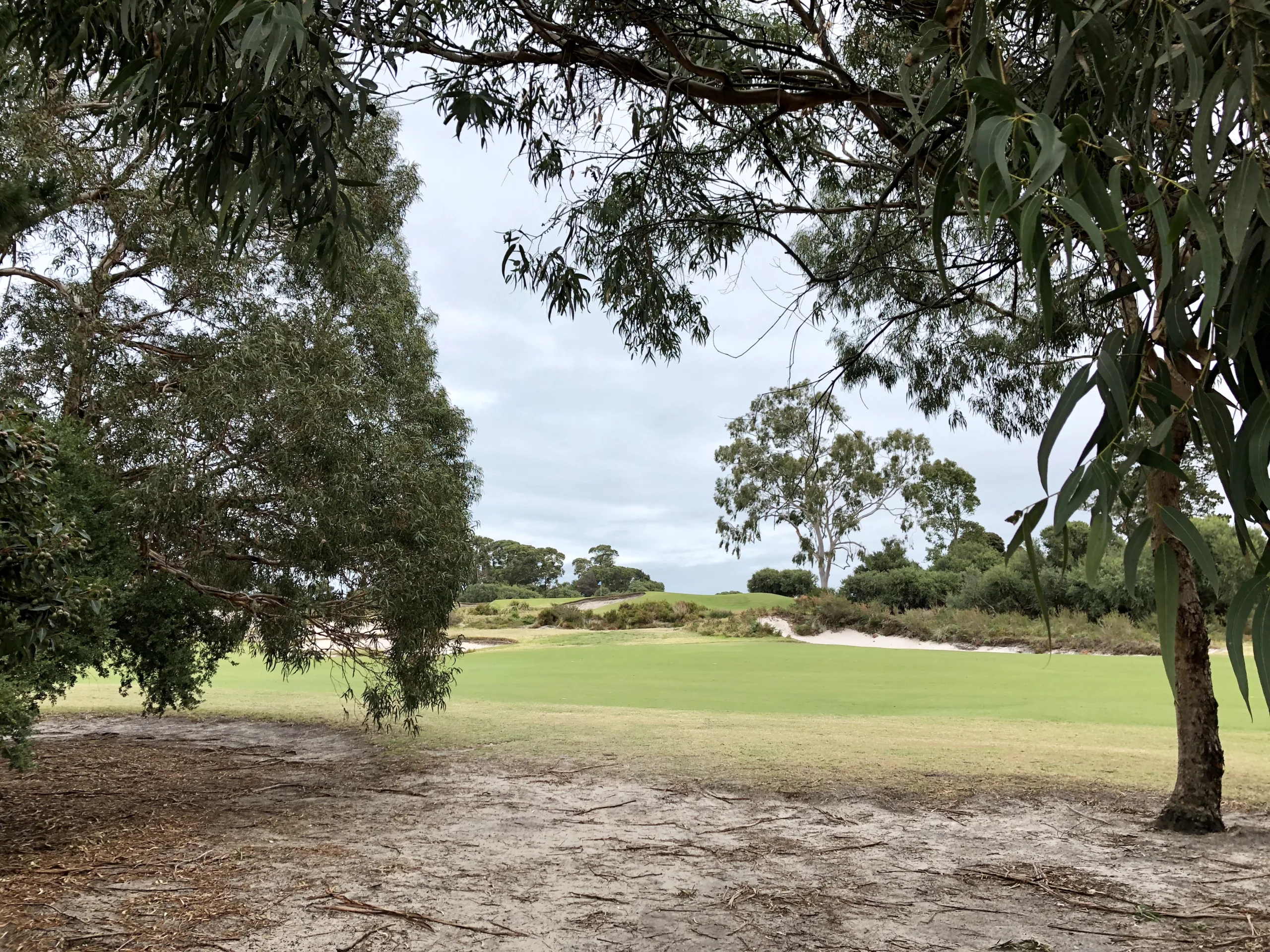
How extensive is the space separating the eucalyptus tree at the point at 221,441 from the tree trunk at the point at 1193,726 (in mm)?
4436

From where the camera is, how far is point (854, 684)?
12.1 metres

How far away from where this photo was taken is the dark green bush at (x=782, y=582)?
30.0 m

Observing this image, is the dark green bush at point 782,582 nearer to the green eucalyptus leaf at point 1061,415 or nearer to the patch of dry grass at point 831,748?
the patch of dry grass at point 831,748

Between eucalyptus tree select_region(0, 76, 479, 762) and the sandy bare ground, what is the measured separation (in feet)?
3.52

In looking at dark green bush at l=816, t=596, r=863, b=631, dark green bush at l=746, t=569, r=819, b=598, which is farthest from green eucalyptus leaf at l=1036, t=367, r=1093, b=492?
dark green bush at l=746, t=569, r=819, b=598

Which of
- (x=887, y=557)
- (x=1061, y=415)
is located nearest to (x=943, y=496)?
(x=887, y=557)

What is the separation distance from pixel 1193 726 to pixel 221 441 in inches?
218

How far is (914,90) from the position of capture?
470cm

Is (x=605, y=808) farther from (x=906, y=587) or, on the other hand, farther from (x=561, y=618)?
(x=906, y=587)

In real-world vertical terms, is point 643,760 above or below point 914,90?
below

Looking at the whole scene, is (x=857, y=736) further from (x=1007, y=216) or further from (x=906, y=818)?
(x=1007, y=216)

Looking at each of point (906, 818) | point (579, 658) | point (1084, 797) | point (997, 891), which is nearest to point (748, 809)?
point (906, 818)

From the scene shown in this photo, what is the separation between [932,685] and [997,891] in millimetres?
8531

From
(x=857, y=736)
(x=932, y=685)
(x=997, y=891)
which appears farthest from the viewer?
(x=932, y=685)
